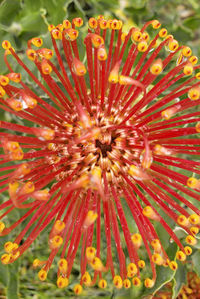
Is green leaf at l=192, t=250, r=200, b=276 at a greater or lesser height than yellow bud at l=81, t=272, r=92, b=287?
lesser

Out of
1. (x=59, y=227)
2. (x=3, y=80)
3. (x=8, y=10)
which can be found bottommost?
(x=59, y=227)

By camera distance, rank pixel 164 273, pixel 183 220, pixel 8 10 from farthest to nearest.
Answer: pixel 8 10, pixel 164 273, pixel 183 220

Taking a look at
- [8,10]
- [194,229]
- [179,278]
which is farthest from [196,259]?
[8,10]

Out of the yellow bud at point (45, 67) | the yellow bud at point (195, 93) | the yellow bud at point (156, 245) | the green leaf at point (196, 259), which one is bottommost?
the green leaf at point (196, 259)

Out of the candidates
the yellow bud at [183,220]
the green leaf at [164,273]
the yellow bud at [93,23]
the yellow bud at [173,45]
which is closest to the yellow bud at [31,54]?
the yellow bud at [93,23]

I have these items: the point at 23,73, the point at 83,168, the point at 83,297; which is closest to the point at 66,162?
the point at 83,168

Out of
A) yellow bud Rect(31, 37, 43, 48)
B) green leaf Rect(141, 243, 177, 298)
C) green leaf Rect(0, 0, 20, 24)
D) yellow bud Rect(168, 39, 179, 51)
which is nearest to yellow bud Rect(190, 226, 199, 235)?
green leaf Rect(141, 243, 177, 298)

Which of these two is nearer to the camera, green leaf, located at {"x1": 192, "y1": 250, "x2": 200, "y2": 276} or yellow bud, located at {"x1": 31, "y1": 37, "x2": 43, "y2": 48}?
yellow bud, located at {"x1": 31, "y1": 37, "x2": 43, "y2": 48}

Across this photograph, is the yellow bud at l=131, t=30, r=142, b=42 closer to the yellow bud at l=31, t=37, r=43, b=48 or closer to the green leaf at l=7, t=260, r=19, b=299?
the yellow bud at l=31, t=37, r=43, b=48

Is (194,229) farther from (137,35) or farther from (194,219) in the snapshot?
(137,35)

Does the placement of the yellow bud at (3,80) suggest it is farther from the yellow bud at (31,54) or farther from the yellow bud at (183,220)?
the yellow bud at (183,220)

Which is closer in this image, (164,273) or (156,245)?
(156,245)

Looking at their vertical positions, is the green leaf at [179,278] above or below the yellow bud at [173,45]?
below
